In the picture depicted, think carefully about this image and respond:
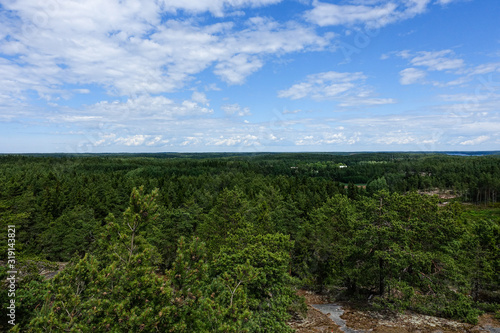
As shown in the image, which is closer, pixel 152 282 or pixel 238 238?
pixel 152 282

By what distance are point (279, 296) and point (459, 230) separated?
19.5 meters

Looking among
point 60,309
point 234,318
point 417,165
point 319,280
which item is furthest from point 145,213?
point 417,165

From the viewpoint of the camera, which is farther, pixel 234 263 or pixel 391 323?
pixel 391 323

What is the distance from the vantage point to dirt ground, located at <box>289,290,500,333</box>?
2298 cm

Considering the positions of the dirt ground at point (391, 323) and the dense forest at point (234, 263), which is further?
the dirt ground at point (391, 323)

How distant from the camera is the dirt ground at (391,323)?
23.0 metres

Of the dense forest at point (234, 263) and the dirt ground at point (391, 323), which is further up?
the dense forest at point (234, 263)

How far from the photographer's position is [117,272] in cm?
1139

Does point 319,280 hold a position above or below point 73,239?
below

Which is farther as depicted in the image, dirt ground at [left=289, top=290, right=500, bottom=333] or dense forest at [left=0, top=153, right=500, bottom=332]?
dirt ground at [left=289, top=290, right=500, bottom=333]

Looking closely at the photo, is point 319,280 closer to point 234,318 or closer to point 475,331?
point 475,331

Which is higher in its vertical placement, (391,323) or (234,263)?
(234,263)

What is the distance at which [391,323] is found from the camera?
2422 cm

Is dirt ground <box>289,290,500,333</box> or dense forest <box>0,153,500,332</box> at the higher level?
dense forest <box>0,153,500,332</box>
